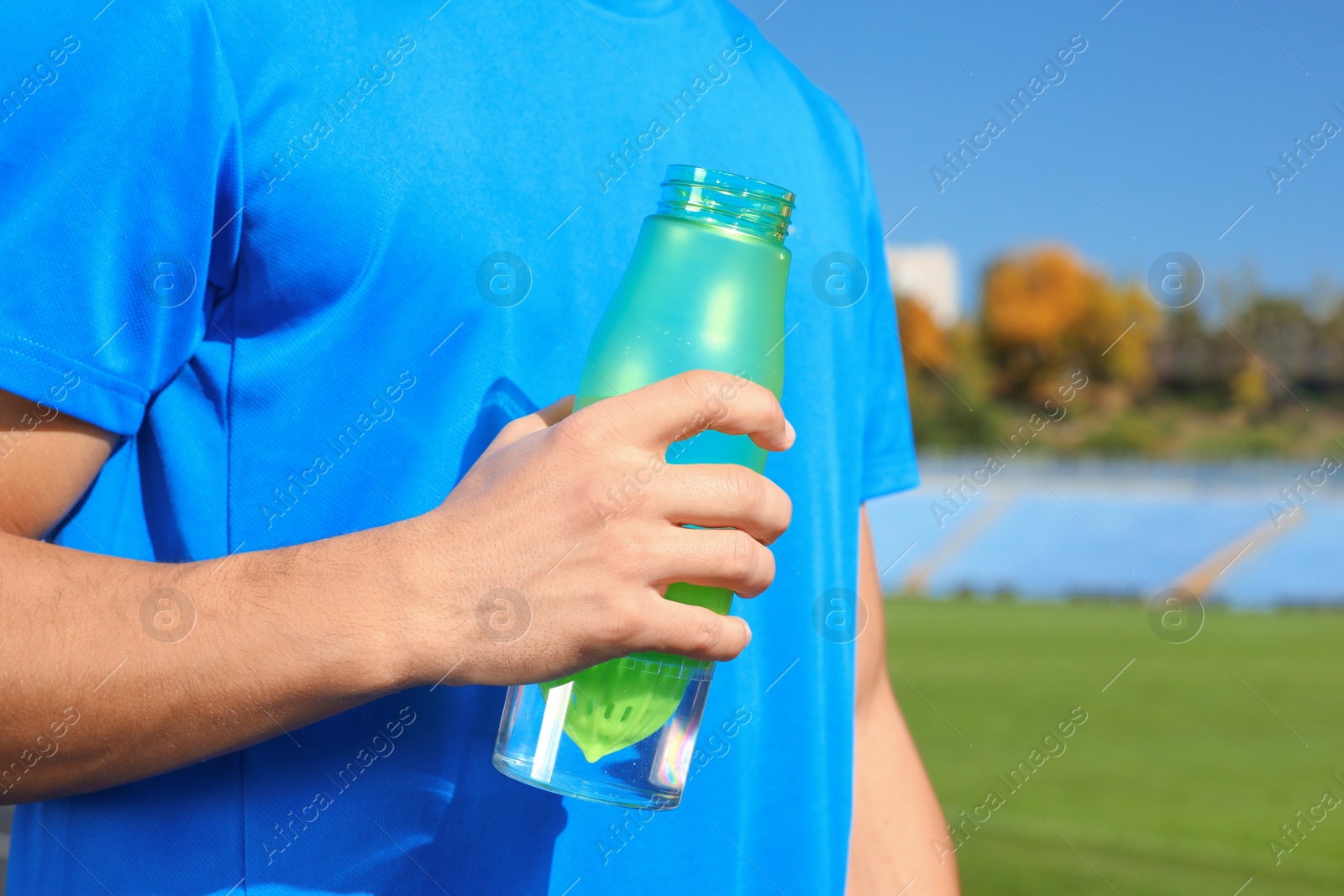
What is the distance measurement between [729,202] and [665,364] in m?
0.12

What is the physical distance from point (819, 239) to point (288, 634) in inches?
27.1

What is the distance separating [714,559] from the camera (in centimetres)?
72

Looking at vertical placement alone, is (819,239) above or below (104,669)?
above

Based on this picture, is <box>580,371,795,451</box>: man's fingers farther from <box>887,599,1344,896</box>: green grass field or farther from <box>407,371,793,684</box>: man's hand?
<box>887,599,1344,896</box>: green grass field

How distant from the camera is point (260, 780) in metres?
0.86

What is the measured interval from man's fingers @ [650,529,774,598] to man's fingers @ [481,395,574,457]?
12 cm

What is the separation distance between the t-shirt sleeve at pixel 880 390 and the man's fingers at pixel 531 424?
0.51 metres

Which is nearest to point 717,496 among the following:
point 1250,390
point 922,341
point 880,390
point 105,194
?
point 105,194

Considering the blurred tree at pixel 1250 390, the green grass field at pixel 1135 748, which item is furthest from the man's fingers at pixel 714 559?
the blurred tree at pixel 1250 390

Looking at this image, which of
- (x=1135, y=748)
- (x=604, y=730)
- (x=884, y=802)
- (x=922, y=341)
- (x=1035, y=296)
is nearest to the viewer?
(x=604, y=730)

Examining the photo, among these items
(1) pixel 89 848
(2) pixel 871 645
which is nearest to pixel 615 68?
(2) pixel 871 645

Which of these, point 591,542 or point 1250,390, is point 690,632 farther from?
point 1250,390

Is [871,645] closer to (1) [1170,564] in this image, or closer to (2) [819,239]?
(2) [819,239]

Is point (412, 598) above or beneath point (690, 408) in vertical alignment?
beneath
